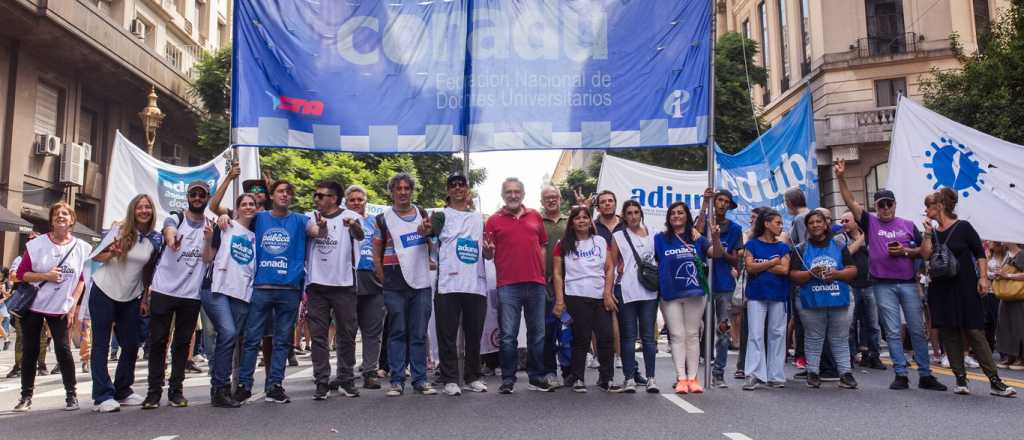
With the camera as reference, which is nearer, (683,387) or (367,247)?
(683,387)

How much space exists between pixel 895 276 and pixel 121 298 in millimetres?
6879

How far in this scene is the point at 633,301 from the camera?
23.9ft

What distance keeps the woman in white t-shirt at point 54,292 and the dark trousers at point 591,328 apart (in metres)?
4.30

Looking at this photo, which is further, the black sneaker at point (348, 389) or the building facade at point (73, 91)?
the building facade at point (73, 91)

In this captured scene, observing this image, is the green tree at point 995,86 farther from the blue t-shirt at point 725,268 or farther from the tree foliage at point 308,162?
the tree foliage at point 308,162

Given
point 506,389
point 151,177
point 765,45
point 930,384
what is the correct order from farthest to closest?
point 765,45 → point 151,177 → point 930,384 → point 506,389

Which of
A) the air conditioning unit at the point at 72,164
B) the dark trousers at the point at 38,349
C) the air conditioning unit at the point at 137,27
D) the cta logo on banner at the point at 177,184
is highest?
the air conditioning unit at the point at 137,27

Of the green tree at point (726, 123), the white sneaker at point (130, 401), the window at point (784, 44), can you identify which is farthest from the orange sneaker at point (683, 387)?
the window at point (784, 44)

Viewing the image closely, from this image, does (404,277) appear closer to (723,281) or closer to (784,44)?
(723,281)

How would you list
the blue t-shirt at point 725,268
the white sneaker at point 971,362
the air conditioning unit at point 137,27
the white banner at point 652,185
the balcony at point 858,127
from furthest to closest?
1. the balcony at point 858,127
2. the air conditioning unit at point 137,27
3. the white banner at point 652,185
4. the white sneaker at point 971,362
5. the blue t-shirt at point 725,268

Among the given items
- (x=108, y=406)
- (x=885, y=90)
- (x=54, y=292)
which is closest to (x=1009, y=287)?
(x=108, y=406)

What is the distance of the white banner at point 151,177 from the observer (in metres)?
13.0

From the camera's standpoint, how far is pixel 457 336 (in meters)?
7.48

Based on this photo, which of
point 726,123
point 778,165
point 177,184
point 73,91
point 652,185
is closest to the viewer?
point 778,165
